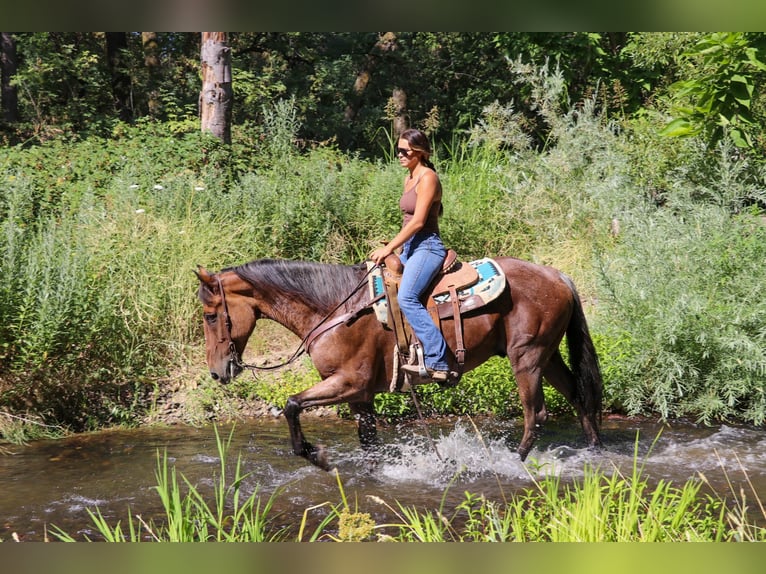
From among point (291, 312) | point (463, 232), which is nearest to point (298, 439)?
point (291, 312)

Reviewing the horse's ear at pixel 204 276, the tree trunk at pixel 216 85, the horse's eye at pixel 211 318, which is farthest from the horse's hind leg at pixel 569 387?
the tree trunk at pixel 216 85

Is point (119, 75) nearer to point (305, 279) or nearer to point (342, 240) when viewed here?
point (342, 240)

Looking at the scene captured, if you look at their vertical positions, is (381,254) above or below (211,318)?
above

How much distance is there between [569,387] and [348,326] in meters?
2.21

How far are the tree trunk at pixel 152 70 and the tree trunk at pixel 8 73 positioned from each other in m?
3.60

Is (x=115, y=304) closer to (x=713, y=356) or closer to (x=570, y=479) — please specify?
(x=570, y=479)

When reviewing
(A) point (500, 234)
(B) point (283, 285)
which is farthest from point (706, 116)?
(B) point (283, 285)

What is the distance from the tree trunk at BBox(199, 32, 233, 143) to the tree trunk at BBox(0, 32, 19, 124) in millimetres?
10310

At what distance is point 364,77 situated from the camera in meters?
23.5

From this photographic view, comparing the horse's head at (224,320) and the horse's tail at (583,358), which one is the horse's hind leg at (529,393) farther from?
the horse's head at (224,320)

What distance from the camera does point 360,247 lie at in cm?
1141

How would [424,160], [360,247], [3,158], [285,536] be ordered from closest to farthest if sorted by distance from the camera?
1. [285,536]
2. [424,160]
3. [360,247]
4. [3,158]

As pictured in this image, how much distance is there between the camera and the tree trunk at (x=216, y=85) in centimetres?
1299

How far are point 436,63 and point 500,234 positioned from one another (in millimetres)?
14000
